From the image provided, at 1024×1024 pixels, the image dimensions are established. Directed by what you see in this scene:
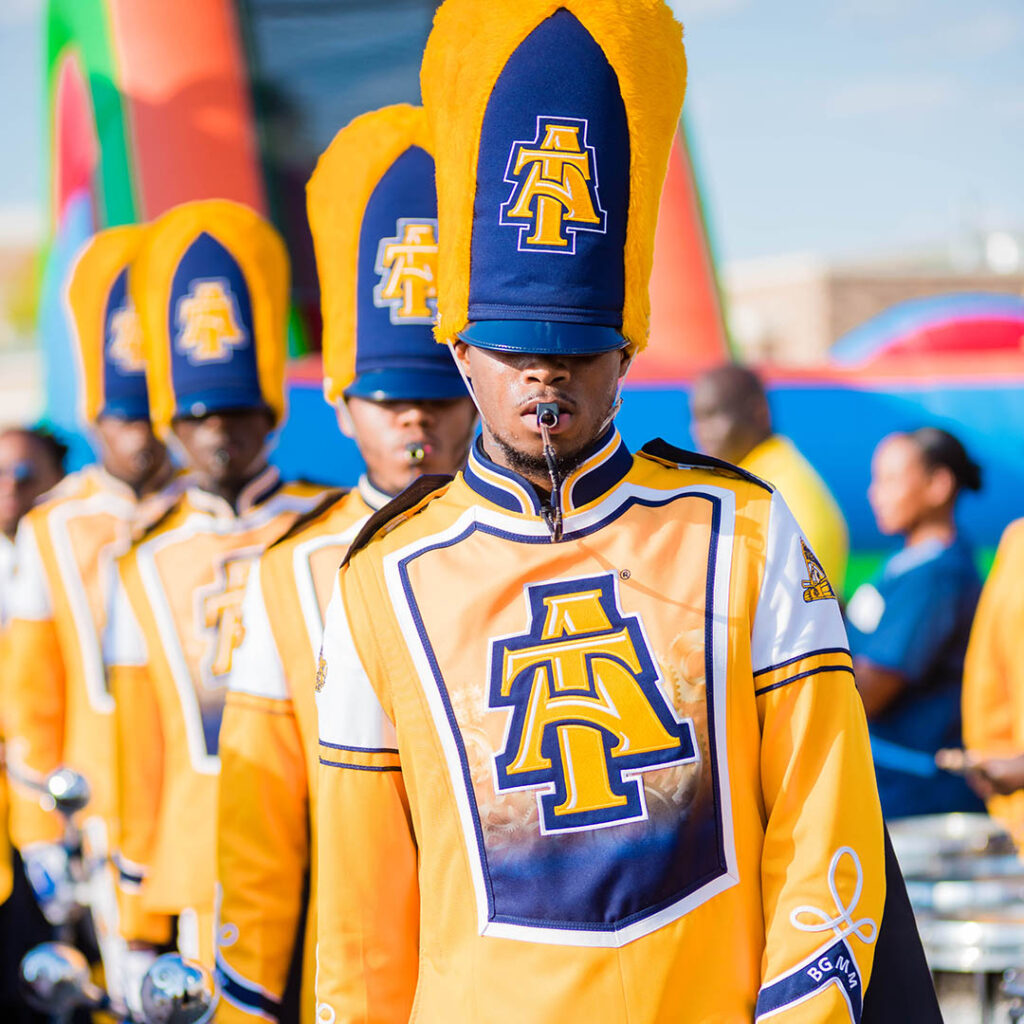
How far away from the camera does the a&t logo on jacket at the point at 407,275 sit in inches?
110

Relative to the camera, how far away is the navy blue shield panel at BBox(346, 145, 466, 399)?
2.77m

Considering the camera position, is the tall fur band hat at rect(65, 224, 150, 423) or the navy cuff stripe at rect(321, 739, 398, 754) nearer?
the navy cuff stripe at rect(321, 739, 398, 754)

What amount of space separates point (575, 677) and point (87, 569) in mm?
3229

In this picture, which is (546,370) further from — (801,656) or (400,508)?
(801,656)

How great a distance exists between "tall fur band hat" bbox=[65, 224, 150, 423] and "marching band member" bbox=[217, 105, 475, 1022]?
2.09m

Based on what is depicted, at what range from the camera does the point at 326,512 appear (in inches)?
111

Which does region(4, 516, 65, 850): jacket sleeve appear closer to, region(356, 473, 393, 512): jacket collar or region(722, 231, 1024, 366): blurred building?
region(356, 473, 393, 512): jacket collar

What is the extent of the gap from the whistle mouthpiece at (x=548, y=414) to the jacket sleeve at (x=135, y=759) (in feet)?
6.38

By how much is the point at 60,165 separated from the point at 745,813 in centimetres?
915

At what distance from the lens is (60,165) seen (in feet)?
32.5

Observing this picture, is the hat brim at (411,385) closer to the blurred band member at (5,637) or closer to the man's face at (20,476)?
the blurred band member at (5,637)

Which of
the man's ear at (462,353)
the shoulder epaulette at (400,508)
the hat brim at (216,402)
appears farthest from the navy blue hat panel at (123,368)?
the man's ear at (462,353)

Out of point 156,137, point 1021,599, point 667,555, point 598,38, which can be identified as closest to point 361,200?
point 598,38

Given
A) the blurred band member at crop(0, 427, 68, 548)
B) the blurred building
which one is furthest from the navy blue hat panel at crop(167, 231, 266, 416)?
→ the blurred building
